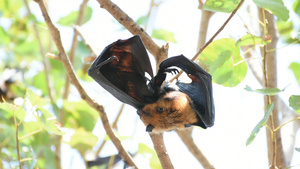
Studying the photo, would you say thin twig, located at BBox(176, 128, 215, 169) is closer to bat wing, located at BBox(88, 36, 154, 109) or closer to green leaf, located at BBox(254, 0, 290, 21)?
bat wing, located at BBox(88, 36, 154, 109)

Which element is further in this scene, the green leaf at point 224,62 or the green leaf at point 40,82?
the green leaf at point 40,82

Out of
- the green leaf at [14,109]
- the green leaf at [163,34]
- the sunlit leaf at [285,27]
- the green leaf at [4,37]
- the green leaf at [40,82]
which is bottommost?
the green leaf at [40,82]

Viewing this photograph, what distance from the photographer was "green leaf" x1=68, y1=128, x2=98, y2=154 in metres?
3.30

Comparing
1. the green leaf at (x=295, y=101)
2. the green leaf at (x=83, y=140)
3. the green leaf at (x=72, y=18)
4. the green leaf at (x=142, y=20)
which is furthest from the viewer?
the green leaf at (x=72, y=18)

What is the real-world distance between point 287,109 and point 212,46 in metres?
1.82

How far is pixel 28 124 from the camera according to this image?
306cm

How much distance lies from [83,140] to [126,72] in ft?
2.97

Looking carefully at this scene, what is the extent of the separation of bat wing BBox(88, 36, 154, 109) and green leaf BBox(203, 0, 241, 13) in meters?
0.45

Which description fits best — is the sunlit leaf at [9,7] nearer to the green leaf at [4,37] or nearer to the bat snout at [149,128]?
the green leaf at [4,37]

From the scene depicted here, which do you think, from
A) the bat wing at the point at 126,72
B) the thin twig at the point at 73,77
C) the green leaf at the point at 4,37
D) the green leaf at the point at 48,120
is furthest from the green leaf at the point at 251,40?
the green leaf at the point at 4,37

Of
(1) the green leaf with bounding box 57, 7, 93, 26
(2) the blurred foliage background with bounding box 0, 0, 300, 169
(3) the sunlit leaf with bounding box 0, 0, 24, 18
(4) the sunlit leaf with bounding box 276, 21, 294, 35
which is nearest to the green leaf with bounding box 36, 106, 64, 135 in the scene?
(2) the blurred foliage background with bounding box 0, 0, 300, 169

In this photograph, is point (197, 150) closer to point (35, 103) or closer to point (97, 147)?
point (97, 147)

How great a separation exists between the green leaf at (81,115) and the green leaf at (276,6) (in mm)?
1828

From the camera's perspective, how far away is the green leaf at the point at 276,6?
7.73 feet
